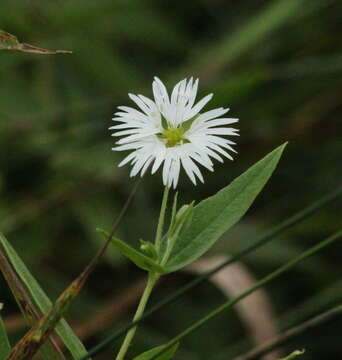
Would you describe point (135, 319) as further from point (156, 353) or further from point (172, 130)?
point (172, 130)

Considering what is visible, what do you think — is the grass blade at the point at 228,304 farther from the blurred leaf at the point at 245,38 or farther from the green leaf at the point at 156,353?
the blurred leaf at the point at 245,38

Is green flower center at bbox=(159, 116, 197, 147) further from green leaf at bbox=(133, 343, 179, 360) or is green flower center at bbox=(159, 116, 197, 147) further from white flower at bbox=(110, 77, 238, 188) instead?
green leaf at bbox=(133, 343, 179, 360)

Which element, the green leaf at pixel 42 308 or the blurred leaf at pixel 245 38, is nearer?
the green leaf at pixel 42 308

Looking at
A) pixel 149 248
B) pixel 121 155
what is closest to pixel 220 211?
pixel 149 248

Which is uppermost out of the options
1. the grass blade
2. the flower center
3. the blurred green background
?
the blurred green background

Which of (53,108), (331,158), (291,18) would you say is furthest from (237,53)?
(53,108)

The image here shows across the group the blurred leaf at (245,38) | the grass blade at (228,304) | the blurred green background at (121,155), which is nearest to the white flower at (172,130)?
the grass blade at (228,304)

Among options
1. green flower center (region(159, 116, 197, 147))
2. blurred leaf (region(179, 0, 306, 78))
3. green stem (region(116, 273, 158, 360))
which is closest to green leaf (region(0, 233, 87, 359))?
green stem (region(116, 273, 158, 360))
